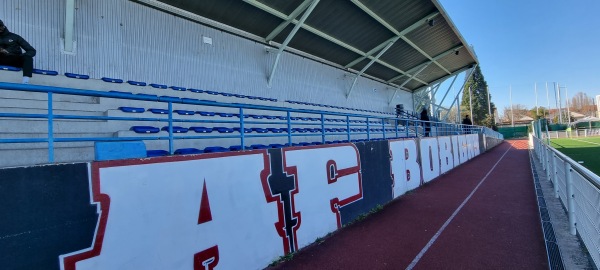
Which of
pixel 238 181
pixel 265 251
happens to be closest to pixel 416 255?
pixel 265 251

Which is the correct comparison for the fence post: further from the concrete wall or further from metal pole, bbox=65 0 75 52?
metal pole, bbox=65 0 75 52

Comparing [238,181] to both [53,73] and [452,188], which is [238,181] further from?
[452,188]

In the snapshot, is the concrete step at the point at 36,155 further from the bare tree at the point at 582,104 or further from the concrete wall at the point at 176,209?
the bare tree at the point at 582,104

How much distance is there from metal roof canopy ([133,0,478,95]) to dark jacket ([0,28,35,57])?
4.21 metres

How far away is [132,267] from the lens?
121 inches

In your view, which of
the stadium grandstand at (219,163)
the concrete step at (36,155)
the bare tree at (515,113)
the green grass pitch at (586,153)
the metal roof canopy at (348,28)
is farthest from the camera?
the bare tree at (515,113)

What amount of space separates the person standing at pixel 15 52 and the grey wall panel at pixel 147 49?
4.95 feet

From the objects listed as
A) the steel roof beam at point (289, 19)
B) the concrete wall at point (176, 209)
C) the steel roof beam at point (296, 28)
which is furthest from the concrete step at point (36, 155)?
the steel roof beam at point (289, 19)

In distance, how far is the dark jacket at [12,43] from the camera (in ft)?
17.9

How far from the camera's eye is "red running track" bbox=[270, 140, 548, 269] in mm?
4477

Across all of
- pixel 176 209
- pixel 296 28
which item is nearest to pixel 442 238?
pixel 176 209

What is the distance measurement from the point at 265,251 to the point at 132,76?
737 centimetres

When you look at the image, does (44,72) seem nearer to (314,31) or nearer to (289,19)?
(289,19)

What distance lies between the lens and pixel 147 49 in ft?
30.2
